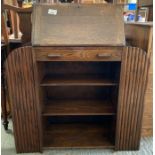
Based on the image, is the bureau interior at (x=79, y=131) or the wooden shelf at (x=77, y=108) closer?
the wooden shelf at (x=77, y=108)

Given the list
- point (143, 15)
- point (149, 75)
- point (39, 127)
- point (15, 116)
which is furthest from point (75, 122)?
point (143, 15)

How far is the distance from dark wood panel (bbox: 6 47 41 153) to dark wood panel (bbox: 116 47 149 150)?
0.69 m

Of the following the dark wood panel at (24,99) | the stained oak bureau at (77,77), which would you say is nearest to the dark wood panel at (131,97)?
the stained oak bureau at (77,77)

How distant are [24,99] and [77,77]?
0.50 metres

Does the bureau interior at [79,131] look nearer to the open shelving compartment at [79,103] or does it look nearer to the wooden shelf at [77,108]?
the open shelving compartment at [79,103]

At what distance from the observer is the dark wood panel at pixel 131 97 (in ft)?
4.53

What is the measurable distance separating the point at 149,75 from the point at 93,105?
57 cm

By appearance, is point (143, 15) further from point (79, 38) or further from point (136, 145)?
point (136, 145)

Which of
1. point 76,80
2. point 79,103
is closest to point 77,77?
point 76,80

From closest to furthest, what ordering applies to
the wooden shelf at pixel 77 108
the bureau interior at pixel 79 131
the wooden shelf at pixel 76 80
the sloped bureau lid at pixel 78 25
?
the sloped bureau lid at pixel 78 25
the wooden shelf at pixel 76 80
the wooden shelf at pixel 77 108
the bureau interior at pixel 79 131

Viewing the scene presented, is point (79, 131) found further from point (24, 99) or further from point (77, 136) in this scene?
point (24, 99)

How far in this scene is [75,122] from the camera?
2020 millimetres

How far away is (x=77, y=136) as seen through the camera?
1.79 m

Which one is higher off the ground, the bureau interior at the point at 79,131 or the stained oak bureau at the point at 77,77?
the stained oak bureau at the point at 77,77
